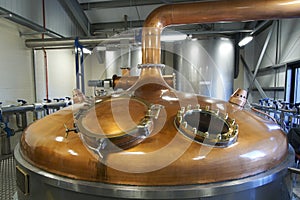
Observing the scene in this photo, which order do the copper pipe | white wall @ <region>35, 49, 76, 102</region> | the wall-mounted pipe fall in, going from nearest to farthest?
the copper pipe < the wall-mounted pipe < white wall @ <region>35, 49, 76, 102</region>

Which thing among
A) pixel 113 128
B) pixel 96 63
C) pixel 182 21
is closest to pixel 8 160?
pixel 113 128

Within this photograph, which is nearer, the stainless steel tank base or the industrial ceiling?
the stainless steel tank base

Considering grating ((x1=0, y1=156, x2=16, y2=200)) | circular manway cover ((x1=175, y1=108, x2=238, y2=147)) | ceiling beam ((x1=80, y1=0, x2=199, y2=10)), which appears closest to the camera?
circular manway cover ((x1=175, y1=108, x2=238, y2=147))

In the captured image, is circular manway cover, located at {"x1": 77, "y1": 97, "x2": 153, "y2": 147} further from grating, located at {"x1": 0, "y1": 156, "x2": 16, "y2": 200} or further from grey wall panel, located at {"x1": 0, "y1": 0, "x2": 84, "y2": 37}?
grey wall panel, located at {"x1": 0, "y1": 0, "x2": 84, "y2": 37}

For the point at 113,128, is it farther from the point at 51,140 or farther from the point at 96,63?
the point at 96,63

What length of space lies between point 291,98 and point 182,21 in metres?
3.32

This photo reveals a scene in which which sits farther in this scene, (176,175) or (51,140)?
(51,140)

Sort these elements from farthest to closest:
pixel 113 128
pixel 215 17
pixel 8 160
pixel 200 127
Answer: pixel 8 160 < pixel 215 17 < pixel 200 127 < pixel 113 128

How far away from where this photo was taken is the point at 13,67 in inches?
132

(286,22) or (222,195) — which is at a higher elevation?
(286,22)

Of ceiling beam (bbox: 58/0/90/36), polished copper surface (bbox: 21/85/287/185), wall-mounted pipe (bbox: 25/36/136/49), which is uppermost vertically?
ceiling beam (bbox: 58/0/90/36)

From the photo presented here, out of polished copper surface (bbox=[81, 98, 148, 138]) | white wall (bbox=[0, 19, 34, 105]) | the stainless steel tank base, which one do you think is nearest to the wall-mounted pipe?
white wall (bbox=[0, 19, 34, 105])

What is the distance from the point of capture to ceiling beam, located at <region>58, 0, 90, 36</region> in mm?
4398

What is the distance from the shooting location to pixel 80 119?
40.8 inches
